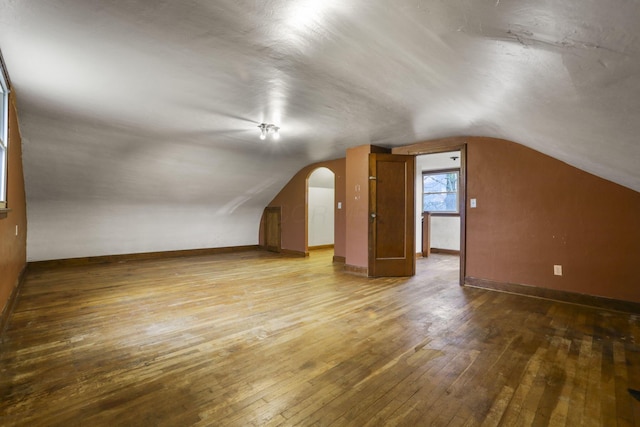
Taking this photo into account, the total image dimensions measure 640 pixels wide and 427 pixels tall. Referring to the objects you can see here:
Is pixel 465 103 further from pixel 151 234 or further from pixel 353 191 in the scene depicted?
pixel 151 234

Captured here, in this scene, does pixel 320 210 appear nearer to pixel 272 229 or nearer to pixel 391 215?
pixel 272 229

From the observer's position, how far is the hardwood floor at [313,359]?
5.15 ft

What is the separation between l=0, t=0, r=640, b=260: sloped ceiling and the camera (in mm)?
1455

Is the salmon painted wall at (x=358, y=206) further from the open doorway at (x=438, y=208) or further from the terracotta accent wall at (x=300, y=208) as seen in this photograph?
the open doorway at (x=438, y=208)

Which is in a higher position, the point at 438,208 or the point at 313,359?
the point at 438,208

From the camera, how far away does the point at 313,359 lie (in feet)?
6.99

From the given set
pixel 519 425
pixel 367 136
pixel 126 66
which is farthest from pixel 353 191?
pixel 519 425

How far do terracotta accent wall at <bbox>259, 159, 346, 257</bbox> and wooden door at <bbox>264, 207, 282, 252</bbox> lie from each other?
16 centimetres

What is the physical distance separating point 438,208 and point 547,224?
12.8 ft

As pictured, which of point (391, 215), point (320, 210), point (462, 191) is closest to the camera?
point (462, 191)

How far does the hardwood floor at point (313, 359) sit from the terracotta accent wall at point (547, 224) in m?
0.37

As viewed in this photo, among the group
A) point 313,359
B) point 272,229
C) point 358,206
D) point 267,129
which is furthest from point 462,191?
point 272,229

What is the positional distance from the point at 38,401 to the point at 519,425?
2501 millimetres

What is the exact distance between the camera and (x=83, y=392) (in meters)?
1.73
